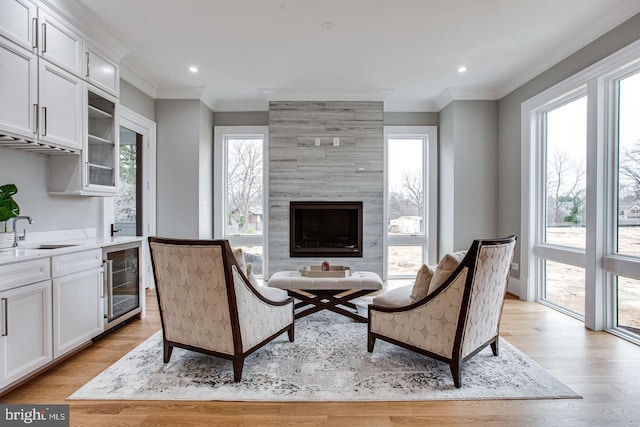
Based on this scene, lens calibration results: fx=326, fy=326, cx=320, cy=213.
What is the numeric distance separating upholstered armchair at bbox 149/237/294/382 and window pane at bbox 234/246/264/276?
288 cm

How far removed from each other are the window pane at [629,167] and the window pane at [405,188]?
8.48ft

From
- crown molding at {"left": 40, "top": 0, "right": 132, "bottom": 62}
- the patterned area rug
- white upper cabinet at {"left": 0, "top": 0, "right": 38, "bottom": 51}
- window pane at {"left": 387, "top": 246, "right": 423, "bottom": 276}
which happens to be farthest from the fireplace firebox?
white upper cabinet at {"left": 0, "top": 0, "right": 38, "bottom": 51}

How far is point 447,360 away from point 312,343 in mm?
1095

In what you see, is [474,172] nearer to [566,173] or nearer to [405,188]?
[405,188]

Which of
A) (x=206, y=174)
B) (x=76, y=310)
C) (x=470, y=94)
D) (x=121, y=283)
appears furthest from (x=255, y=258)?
(x=470, y=94)

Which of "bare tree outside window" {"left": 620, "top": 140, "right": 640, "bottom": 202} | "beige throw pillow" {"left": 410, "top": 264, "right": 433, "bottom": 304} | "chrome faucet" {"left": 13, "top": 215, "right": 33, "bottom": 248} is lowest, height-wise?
"beige throw pillow" {"left": 410, "top": 264, "right": 433, "bottom": 304}

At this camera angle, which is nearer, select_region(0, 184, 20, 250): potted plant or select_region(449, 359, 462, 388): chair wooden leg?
select_region(449, 359, 462, 388): chair wooden leg

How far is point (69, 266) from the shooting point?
2379 millimetres

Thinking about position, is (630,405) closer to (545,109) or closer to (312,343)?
(312,343)

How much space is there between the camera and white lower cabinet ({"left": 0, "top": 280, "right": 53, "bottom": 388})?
1.88 m

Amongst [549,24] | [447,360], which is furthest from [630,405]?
A: [549,24]

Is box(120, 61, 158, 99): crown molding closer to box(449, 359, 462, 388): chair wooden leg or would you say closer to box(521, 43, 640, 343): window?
box(449, 359, 462, 388): chair wooden leg

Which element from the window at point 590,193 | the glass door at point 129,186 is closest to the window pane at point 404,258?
the window at point 590,193

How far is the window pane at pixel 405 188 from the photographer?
207 inches
